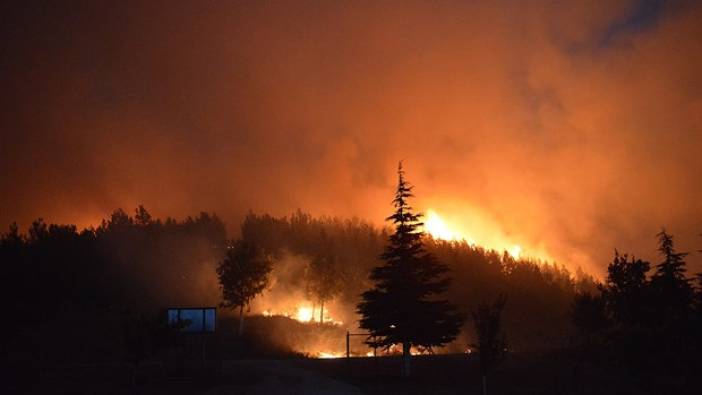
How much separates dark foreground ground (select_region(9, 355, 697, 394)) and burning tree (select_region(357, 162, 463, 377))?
2582mm

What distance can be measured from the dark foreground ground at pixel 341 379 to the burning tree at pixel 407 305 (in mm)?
2582

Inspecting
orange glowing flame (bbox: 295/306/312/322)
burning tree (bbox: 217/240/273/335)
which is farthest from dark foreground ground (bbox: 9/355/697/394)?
orange glowing flame (bbox: 295/306/312/322)

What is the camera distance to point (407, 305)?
122 ft

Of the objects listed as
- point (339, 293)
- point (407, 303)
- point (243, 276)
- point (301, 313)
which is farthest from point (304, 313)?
point (407, 303)

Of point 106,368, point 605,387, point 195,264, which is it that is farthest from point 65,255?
point 605,387

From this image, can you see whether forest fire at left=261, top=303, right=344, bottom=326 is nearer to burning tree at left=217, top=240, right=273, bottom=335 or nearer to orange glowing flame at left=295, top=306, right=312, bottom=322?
orange glowing flame at left=295, top=306, right=312, bottom=322

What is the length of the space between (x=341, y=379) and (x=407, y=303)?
23.0 ft

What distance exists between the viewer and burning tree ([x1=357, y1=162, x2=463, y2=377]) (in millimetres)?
37031

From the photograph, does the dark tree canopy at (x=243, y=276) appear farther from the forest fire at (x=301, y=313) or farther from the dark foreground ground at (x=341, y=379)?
the dark foreground ground at (x=341, y=379)

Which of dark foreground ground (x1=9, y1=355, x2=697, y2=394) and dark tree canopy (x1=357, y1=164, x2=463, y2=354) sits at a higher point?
dark tree canopy (x1=357, y1=164, x2=463, y2=354)

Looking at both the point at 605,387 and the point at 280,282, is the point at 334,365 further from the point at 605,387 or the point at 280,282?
the point at 280,282

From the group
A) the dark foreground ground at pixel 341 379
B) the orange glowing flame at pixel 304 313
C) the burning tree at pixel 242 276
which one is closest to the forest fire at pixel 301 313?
the orange glowing flame at pixel 304 313

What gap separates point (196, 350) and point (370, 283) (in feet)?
226

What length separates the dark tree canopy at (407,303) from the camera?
37.0 metres
